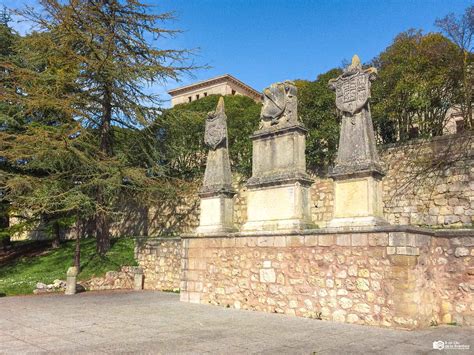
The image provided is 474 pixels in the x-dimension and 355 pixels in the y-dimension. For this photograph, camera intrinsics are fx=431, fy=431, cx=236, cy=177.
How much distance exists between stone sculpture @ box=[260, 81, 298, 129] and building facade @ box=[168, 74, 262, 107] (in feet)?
154

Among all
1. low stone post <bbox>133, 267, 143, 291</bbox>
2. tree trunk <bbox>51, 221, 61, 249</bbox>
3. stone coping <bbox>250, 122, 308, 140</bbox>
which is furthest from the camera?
tree trunk <bbox>51, 221, 61, 249</bbox>

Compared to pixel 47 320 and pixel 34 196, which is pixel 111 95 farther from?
pixel 47 320

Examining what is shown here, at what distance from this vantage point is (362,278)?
7449 millimetres

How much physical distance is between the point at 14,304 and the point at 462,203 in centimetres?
1296

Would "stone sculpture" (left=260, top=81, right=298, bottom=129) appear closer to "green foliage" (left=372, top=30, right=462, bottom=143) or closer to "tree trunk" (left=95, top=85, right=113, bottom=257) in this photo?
"green foliage" (left=372, top=30, right=462, bottom=143)

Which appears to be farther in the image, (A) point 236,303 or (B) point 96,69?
(B) point 96,69

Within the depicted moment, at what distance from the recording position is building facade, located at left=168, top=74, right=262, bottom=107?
5846cm

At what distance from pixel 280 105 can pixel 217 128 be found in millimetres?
2126

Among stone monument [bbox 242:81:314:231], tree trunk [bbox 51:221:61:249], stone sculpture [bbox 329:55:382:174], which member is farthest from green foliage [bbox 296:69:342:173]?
tree trunk [bbox 51:221:61:249]

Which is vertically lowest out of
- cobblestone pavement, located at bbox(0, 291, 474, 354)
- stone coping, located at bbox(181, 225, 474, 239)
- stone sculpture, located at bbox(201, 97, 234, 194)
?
cobblestone pavement, located at bbox(0, 291, 474, 354)

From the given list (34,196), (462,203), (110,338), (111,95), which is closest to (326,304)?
(110,338)

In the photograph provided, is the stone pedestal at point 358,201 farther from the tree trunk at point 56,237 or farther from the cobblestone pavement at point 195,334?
the tree trunk at point 56,237

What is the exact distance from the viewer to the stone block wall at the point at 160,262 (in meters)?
14.4

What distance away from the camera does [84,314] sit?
8.83 meters
